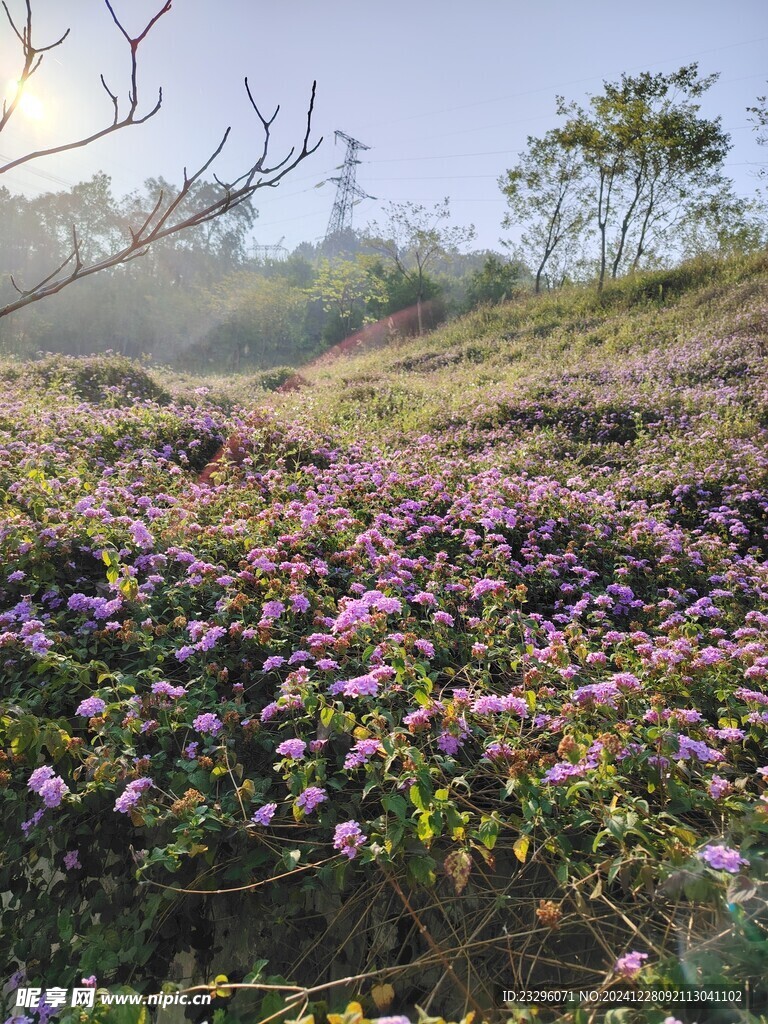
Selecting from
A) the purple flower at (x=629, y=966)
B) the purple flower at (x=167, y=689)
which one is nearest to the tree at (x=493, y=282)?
the purple flower at (x=167, y=689)

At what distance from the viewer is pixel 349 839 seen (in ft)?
5.66

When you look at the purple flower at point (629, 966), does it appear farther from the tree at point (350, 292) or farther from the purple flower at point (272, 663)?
the tree at point (350, 292)

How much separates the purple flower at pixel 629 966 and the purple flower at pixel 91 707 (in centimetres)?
182

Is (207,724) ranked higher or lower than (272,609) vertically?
lower

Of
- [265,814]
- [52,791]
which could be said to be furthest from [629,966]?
[52,791]

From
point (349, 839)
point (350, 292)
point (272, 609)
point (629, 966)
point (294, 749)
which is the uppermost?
point (350, 292)

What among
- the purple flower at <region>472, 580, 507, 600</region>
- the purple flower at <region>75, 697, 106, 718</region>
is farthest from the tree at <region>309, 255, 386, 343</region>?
the purple flower at <region>75, 697, 106, 718</region>

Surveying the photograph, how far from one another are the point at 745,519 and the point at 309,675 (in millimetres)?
4485

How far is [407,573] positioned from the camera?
3.38 m

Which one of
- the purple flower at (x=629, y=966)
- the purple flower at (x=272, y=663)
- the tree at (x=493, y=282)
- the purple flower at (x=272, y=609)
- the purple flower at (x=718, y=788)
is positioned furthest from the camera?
the tree at (x=493, y=282)

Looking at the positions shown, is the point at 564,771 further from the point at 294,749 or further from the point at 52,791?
the point at 52,791

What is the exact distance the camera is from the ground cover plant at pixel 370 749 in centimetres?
165

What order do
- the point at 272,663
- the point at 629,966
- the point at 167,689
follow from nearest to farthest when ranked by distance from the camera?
the point at 629,966 → the point at 167,689 → the point at 272,663

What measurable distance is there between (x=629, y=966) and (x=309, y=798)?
93 centimetres
